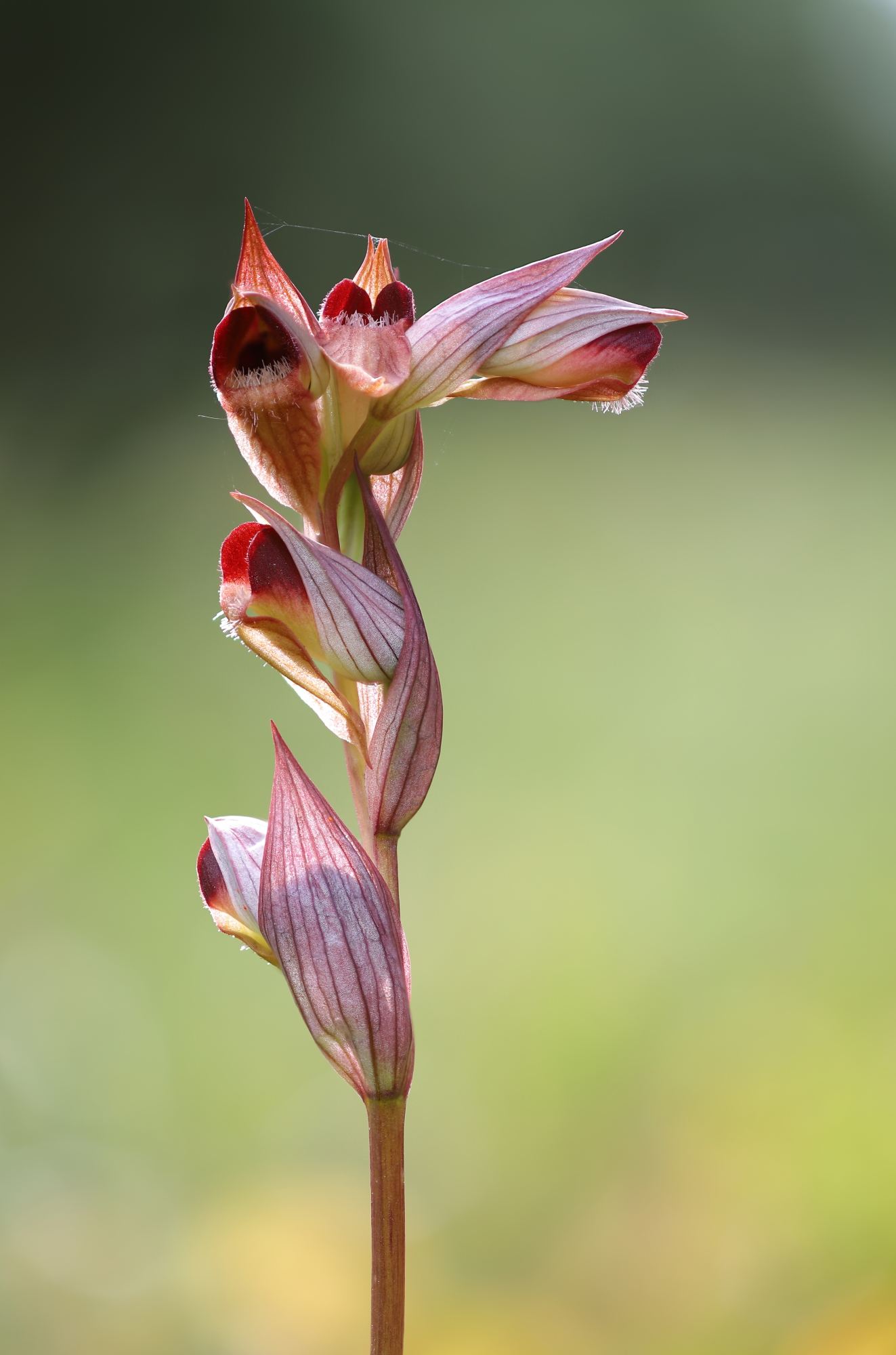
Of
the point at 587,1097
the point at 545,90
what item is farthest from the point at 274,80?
the point at 587,1097

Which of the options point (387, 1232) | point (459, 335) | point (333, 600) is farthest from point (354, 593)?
point (387, 1232)

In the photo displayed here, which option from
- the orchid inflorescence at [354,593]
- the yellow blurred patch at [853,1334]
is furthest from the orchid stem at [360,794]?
the yellow blurred patch at [853,1334]

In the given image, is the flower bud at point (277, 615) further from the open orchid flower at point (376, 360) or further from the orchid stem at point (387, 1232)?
the orchid stem at point (387, 1232)

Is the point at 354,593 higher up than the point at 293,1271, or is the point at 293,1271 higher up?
the point at 354,593

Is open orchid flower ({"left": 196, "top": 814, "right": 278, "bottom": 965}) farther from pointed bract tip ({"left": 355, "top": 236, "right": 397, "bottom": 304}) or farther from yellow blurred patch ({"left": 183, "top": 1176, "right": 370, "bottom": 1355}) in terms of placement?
yellow blurred patch ({"left": 183, "top": 1176, "right": 370, "bottom": 1355})

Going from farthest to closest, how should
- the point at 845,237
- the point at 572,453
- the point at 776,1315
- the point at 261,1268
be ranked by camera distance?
the point at 845,237 < the point at 572,453 < the point at 261,1268 < the point at 776,1315

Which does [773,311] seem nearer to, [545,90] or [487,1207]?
[545,90]

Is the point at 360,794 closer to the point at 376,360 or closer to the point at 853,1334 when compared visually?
the point at 376,360
